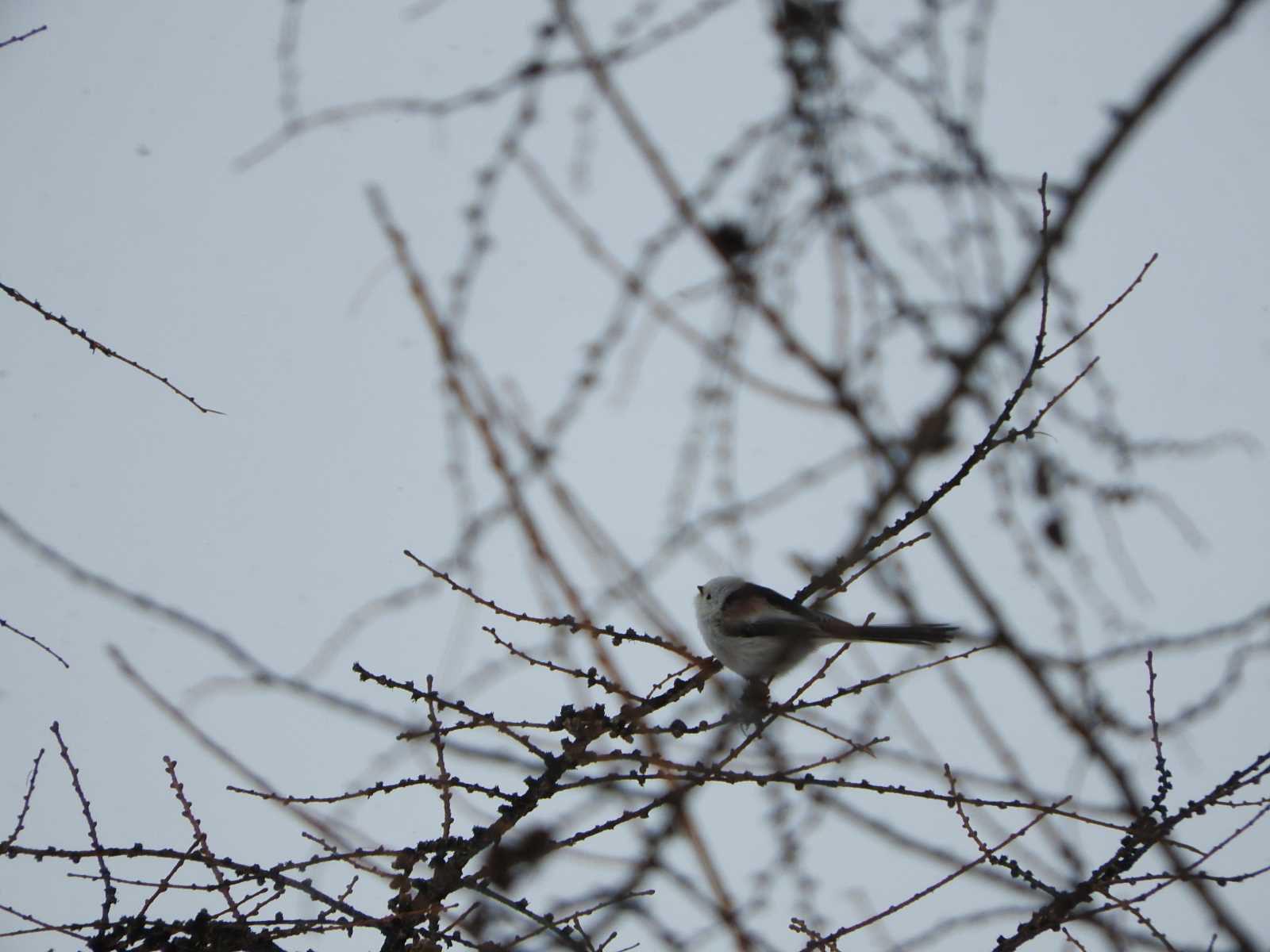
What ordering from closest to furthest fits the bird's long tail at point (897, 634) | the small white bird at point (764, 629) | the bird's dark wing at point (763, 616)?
the bird's long tail at point (897, 634), the small white bird at point (764, 629), the bird's dark wing at point (763, 616)

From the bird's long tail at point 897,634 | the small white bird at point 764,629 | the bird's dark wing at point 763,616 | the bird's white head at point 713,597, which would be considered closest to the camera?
the bird's long tail at point 897,634

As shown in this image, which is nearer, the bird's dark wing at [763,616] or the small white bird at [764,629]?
the small white bird at [764,629]

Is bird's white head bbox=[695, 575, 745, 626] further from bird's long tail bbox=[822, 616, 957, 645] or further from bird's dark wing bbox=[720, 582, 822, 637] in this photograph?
bird's long tail bbox=[822, 616, 957, 645]

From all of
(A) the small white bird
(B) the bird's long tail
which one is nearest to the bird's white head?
(A) the small white bird

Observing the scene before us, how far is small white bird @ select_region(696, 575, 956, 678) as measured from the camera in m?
3.44

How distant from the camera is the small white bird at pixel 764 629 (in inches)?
135

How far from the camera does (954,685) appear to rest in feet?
7.61

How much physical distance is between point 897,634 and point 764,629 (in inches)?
28.8

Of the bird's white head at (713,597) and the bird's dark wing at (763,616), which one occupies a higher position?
the bird's white head at (713,597)

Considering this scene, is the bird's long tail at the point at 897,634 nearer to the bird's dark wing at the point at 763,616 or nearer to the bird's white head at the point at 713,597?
the bird's dark wing at the point at 763,616

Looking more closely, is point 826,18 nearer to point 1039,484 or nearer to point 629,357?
point 629,357

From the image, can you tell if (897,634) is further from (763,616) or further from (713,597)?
(713,597)

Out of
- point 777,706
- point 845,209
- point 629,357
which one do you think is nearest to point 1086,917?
point 777,706

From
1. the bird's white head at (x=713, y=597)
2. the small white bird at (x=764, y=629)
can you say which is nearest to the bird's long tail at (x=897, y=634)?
the small white bird at (x=764, y=629)
